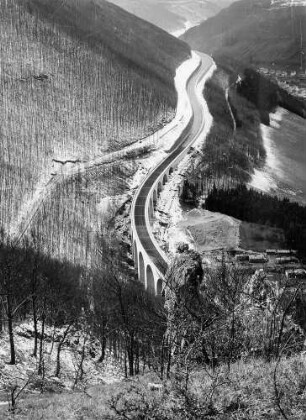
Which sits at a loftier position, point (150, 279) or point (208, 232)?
point (208, 232)

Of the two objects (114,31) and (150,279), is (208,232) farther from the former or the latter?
(114,31)

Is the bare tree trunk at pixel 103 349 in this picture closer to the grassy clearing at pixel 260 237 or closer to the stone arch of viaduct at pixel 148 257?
the stone arch of viaduct at pixel 148 257

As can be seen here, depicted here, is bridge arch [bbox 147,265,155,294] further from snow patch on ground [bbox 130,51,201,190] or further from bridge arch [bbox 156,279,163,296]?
snow patch on ground [bbox 130,51,201,190]

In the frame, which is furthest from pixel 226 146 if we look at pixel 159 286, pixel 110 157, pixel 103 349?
pixel 103 349

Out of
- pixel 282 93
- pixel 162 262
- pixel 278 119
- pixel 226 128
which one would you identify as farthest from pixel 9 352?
pixel 282 93

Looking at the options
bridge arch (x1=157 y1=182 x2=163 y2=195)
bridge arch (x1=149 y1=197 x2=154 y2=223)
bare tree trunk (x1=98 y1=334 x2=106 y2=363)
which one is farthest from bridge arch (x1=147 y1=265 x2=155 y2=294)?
bridge arch (x1=157 y1=182 x2=163 y2=195)

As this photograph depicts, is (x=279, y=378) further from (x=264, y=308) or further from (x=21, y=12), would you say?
(x=21, y=12)

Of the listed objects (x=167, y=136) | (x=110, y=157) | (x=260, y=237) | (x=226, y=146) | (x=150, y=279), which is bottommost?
(x=150, y=279)
